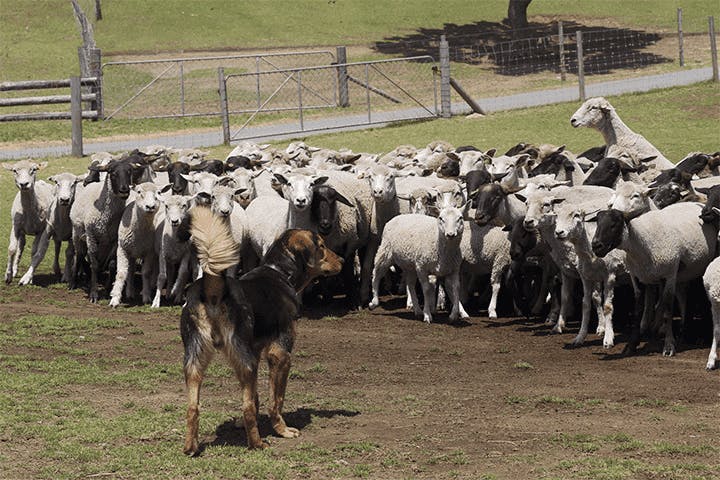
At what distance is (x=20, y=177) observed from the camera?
18.4 metres

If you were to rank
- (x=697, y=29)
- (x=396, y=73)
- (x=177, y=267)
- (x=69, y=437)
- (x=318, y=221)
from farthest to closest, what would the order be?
(x=697, y=29), (x=396, y=73), (x=177, y=267), (x=318, y=221), (x=69, y=437)

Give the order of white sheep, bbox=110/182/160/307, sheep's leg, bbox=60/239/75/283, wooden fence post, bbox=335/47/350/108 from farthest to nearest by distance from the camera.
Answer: wooden fence post, bbox=335/47/350/108, sheep's leg, bbox=60/239/75/283, white sheep, bbox=110/182/160/307

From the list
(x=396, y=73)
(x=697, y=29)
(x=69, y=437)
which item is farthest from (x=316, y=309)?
(x=697, y=29)

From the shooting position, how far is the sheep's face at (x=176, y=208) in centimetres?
1583

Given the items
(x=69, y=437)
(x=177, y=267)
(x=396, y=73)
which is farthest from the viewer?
(x=396, y=73)

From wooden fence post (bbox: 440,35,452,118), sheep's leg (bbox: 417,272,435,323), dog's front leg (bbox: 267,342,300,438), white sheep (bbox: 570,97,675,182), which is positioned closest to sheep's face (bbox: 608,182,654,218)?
sheep's leg (bbox: 417,272,435,323)

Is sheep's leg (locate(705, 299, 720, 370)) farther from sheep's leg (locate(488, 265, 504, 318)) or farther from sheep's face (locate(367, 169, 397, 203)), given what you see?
sheep's face (locate(367, 169, 397, 203))

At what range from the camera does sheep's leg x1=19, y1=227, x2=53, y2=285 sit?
59.7ft

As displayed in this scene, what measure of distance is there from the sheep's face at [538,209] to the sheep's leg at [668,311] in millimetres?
1676

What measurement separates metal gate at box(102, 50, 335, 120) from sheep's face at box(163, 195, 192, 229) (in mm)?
14895

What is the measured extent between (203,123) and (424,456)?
24.4 m

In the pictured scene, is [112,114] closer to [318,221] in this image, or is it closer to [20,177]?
[20,177]

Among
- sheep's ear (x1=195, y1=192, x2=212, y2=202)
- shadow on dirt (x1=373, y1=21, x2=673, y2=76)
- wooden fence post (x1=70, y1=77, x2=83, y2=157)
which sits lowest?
sheep's ear (x1=195, y1=192, x2=212, y2=202)

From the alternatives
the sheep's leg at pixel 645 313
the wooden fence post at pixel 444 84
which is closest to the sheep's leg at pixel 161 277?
the sheep's leg at pixel 645 313
